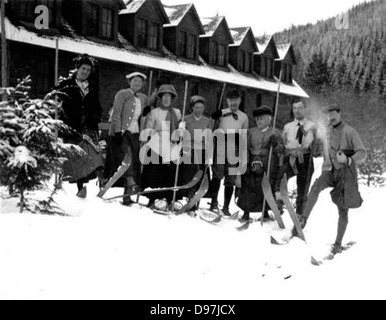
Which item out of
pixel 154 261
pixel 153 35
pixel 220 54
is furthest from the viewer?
pixel 220 54

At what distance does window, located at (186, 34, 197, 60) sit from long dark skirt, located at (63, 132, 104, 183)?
15.0m

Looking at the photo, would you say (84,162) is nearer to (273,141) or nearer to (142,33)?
(273,141)

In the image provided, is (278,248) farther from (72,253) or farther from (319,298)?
(72,253)

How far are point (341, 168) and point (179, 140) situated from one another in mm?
2398

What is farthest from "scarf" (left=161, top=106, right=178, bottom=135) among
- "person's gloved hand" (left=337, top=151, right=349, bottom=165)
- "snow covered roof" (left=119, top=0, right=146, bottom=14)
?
"snow covered roof" (left=119, top=0, right=146, bottom=14)

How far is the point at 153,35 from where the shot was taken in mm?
19297

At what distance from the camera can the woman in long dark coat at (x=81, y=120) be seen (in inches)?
254

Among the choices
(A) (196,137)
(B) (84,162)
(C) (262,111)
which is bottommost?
(B) (84,162)

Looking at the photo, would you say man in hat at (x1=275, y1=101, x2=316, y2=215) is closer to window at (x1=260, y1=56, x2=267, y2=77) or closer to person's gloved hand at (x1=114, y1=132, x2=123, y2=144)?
person's gloved hand at (x1=114, y1=132, x2=123, y2=144)

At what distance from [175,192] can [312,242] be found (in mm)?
1988

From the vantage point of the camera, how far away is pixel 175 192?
23.1 ft

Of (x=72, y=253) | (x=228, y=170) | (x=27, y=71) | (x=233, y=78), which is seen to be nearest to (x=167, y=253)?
(x=72, y=253)

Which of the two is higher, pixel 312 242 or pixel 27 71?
pixel 27 71

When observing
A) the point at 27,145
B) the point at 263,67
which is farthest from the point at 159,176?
the point at 263,67
